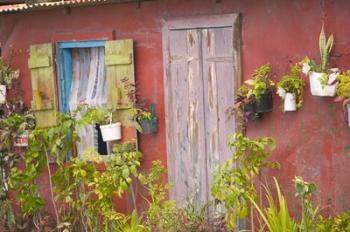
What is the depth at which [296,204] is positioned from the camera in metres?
6.91

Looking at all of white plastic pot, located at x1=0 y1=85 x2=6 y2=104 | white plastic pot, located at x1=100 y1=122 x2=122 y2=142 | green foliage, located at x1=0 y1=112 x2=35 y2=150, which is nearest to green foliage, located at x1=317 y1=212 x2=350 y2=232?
white plastic pot, located at x1=100 y1=122 x2=122 y2=142

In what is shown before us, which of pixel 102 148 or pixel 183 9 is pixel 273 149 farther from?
pixel 102 148

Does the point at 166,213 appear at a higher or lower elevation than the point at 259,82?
lower

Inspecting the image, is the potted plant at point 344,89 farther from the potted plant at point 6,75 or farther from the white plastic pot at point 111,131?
the potted plant at point 6,75

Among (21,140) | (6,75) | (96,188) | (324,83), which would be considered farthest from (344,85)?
(6,75)

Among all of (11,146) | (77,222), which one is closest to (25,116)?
(11,146)

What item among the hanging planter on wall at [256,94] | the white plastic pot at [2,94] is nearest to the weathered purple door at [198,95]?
the hanging planter on wall at [256,94]

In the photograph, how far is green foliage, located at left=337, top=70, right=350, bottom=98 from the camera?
600 cm

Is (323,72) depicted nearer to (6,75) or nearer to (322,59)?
(322,59)

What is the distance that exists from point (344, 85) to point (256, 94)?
0.94m

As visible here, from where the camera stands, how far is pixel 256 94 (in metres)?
6.63

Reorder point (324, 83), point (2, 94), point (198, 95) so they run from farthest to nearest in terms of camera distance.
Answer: point (2, 94) → point (198, 95) → point (324, 83)

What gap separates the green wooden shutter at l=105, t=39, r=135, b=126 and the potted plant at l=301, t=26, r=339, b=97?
2.19 metres

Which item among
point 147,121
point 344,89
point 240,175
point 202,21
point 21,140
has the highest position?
point 202,21
